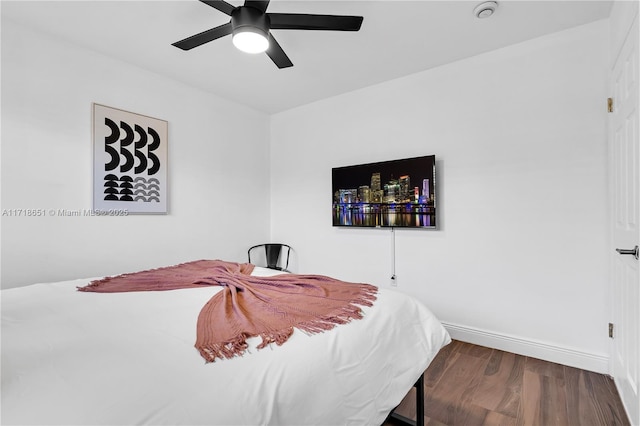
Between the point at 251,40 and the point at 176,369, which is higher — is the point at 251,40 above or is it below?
above

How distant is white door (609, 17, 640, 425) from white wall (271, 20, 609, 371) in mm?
222

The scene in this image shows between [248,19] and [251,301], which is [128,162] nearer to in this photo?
[248,19]

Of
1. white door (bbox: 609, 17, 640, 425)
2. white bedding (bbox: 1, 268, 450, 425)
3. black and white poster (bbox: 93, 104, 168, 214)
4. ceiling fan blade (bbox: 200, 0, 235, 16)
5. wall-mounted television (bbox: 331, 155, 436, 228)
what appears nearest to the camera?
white bedding (bbox: 1, 268, 450, 425)

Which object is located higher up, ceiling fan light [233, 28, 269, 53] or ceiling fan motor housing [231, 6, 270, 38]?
ceiling fan motor housing [231, 6, 270, 38]

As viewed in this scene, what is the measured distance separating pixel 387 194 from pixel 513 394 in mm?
1949

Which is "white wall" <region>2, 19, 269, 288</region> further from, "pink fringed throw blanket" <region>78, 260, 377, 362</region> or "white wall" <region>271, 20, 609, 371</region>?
"white wall" <region>271, 20, 609, 371</region>

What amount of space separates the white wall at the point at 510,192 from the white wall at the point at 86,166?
169cm

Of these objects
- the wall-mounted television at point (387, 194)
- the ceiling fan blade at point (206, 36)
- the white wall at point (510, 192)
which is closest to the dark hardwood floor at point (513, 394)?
the white wall at point (510, 192)

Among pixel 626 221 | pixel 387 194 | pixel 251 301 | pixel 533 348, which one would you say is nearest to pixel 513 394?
pixel 533 348

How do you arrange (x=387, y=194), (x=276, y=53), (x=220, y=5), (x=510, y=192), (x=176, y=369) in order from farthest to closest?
(x=387, y=194) < (x=510, y=192) < (x=276, y=53) < (x=220, y=5) < (x=176, y=369)

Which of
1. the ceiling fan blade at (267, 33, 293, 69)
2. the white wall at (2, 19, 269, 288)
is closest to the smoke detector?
the ceiling fan blade at (267, 33, 293, 69)

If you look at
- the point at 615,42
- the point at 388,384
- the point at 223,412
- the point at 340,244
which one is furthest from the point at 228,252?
the point at 615,42

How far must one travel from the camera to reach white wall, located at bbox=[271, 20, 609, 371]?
2.39 m

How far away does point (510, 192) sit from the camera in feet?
8.86
